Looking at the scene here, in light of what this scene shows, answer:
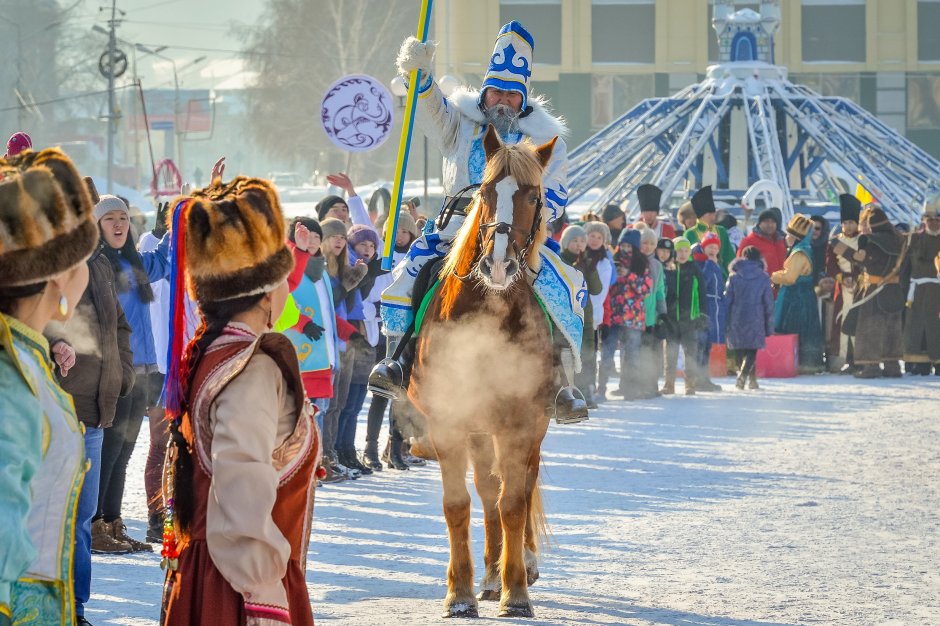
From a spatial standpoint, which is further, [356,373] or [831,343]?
[831,343]

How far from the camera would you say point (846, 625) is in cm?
681

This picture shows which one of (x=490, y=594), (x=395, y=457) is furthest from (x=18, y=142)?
(x=395, y=457)

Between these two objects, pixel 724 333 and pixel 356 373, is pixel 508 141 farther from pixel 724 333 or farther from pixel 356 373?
pixel 724 333

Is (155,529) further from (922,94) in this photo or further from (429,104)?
(922,94)

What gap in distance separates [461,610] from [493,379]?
102 centimetres

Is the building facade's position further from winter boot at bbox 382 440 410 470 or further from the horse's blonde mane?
the horse's blonde mane

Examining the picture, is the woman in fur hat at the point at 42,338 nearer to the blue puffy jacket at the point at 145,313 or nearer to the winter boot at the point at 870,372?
the blue puffy jacket at the point at 145,313

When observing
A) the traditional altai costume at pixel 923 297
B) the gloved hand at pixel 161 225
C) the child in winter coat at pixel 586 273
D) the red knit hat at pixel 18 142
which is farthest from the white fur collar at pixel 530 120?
the traditional altai costume at pixel 923 297

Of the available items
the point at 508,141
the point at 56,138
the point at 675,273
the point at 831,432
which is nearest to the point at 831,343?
the point at 675,273

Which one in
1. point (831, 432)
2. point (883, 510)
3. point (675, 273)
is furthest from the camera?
point (675, 273)

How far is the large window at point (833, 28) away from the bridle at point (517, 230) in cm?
5056

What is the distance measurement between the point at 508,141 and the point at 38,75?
73.1 meters

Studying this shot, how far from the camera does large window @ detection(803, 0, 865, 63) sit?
56062 millimetres

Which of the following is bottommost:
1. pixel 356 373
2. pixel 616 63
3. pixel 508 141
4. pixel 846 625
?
pixel 846 625
